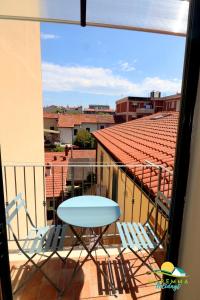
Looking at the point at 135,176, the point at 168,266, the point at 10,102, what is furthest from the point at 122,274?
the point at 10,102

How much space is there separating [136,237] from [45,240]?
92 centimetres

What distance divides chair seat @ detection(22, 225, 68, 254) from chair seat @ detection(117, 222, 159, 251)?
62cm

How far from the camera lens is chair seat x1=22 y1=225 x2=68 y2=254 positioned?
189cm

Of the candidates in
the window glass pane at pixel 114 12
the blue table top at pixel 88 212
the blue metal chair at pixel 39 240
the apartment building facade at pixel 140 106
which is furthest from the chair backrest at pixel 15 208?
the apartment building facade at pixel 140 106

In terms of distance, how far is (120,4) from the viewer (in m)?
1.36

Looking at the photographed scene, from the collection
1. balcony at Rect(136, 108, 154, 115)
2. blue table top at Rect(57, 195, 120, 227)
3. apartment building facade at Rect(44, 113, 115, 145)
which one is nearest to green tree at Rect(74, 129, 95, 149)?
apartment building facade at Rect(44, 113, 115, 145)

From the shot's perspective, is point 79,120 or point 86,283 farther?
point 79,120

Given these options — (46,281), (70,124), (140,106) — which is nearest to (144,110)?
(140,106)

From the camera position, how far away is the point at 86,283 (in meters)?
2.02

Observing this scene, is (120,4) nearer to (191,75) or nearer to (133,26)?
(133,26)

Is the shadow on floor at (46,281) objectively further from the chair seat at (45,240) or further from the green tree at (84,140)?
the green tree at (84,140)

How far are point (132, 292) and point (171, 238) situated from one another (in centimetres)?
110

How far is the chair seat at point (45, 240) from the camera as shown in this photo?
6.21 ft

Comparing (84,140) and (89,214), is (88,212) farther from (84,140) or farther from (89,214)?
(84,140)
